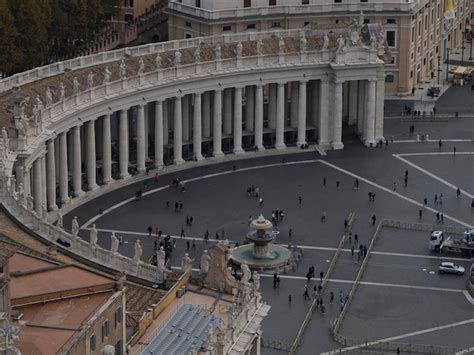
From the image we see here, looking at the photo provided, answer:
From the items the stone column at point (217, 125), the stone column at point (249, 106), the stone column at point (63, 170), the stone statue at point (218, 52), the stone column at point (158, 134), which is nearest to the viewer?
the stone column at point (63, 170)

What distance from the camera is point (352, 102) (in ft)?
580

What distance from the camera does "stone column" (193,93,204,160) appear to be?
16250 cm

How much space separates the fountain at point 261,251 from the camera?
12950cm

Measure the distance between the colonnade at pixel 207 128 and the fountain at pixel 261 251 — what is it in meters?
21.0

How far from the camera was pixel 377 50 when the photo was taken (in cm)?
17050

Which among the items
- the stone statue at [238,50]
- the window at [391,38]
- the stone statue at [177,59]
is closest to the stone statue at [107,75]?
the stone statue at [177,59]

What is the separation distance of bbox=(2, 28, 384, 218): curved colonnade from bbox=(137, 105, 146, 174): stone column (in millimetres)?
104

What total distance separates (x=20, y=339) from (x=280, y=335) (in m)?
47.2

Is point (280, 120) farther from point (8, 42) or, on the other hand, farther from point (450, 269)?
point (450, 269)

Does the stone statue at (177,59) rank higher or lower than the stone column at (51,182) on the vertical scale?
higher

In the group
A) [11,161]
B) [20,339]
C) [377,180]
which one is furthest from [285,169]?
[20,339]

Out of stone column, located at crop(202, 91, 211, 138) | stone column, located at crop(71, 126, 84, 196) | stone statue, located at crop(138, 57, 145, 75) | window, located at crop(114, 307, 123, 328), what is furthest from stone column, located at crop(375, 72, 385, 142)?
window, located at crop(114, 307, 123, 328)

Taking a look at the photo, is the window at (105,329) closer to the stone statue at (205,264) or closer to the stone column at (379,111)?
the stone statue at (205,264)

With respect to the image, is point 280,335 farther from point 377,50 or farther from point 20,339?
point 377,50
